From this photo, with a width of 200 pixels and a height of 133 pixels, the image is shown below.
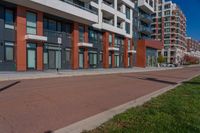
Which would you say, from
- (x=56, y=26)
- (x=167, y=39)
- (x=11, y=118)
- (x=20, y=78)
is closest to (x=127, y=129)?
(x=11, y=118)

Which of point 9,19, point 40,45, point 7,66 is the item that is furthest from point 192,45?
point 7,66

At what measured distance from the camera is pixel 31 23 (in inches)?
979

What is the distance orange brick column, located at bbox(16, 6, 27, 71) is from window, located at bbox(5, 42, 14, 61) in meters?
0.49

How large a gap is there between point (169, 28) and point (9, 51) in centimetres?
9839

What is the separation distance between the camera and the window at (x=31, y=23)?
963 inches

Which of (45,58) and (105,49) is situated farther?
(105,49)

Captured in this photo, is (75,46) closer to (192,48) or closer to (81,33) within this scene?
(81,33)

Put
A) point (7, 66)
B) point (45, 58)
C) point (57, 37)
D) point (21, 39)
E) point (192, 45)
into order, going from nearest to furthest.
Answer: point (7, 66) → point (21, 39) → point (45, 58) → point (57, 37) → point (192, 45)

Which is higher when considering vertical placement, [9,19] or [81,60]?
[9,19]

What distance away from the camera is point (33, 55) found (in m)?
25.3

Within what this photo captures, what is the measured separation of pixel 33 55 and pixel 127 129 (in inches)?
860

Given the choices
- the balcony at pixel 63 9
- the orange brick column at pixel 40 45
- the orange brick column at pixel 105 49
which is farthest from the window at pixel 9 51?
the orange brick column at pixel 105 49

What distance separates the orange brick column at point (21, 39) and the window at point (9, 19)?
62 cm

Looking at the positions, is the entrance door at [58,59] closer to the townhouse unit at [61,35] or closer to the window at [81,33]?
the townhouse unit at [61,35]
